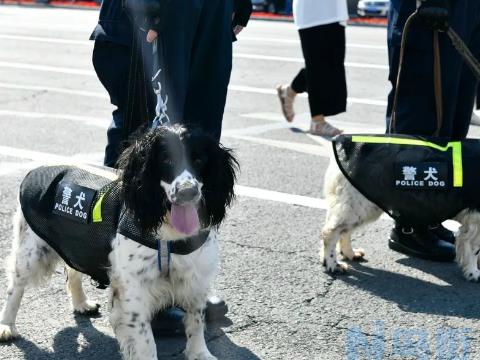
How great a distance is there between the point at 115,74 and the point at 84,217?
0.84 meters

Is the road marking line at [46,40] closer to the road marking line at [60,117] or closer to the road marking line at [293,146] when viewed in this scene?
the road marking line at [60,117]

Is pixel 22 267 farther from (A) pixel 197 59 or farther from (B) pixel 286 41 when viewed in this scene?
(B) pixel 286 41

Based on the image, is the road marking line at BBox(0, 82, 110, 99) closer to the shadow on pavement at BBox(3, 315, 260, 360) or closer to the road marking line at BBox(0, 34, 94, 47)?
the road marking line at BBox(0, 34, 94, 47)

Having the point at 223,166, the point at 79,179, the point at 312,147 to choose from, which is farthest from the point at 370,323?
the point at 312,147

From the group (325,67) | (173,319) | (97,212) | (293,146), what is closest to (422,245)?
(173,319)

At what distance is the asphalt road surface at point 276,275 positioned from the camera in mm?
4090

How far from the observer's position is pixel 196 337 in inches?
154

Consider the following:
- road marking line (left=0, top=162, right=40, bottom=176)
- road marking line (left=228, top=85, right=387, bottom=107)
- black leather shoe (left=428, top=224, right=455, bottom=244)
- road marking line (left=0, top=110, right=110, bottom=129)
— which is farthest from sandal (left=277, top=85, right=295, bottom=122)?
black leather shoe (left=428, top=224, right=455, bottom=244)

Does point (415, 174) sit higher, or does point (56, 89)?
point (415, 174)

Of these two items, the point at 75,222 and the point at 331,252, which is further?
the point at 331,252

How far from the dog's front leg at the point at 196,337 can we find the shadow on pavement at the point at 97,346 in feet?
0.36

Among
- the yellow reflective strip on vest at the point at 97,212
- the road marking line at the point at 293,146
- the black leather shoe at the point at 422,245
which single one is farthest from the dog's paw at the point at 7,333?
the road marking line at the point at 293,146

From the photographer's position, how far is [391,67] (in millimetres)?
5520

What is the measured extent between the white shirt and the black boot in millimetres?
4361
